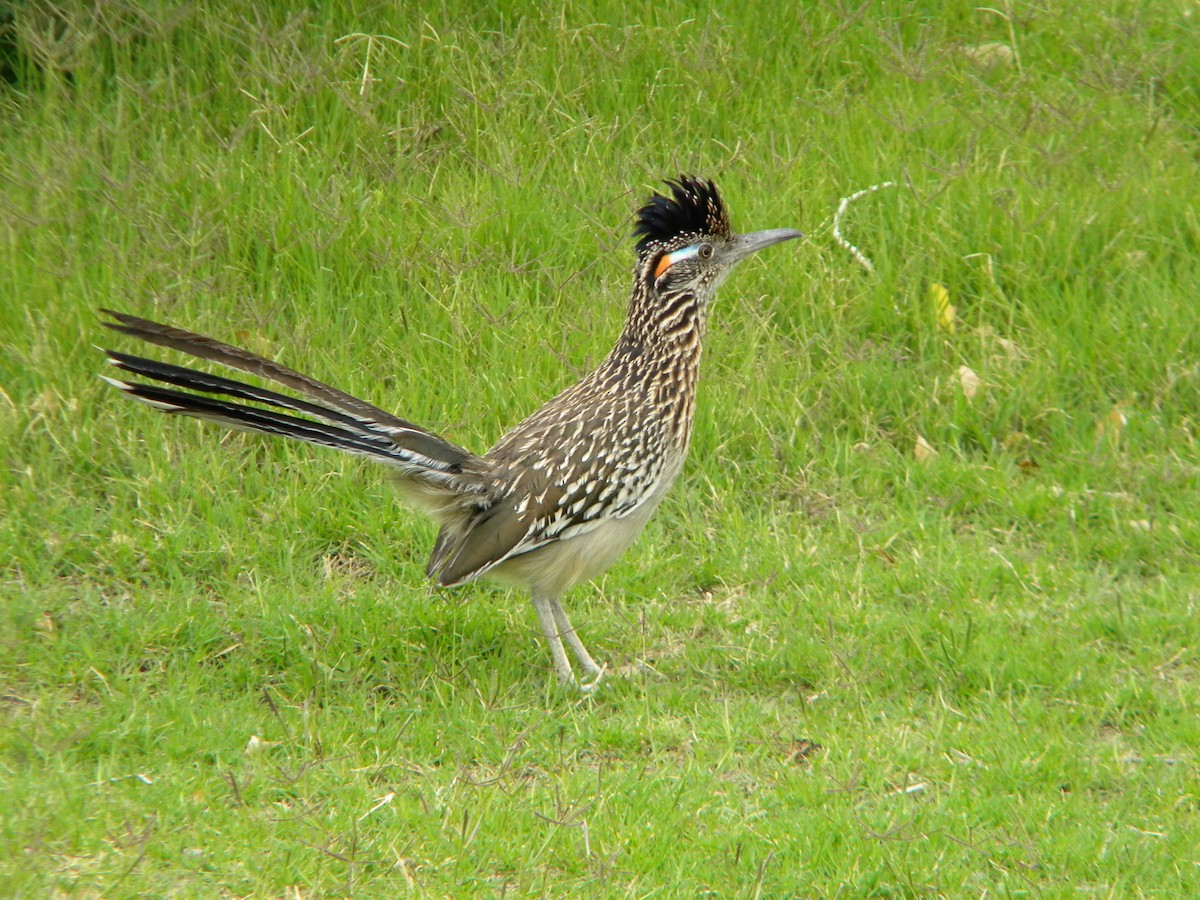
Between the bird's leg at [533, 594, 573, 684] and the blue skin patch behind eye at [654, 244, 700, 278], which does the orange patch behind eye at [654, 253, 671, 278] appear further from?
the bird's leg at [533, 594, 573, 684]

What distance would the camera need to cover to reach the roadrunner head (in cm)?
669

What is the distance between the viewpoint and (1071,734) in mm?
5816

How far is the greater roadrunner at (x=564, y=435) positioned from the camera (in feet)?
18.2

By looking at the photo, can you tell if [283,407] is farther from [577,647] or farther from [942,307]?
[942,307]

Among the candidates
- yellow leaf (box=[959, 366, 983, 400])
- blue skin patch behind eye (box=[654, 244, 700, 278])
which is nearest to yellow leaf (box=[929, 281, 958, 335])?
yellow leaf (box=[959, 366, 983, 400])

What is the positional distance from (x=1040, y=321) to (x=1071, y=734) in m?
2.89

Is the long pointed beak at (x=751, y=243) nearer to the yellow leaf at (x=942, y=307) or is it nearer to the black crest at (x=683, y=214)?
the black crest at (x=683, y=214)

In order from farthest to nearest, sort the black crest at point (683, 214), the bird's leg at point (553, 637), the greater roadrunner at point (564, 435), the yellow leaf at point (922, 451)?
the yellow leaf at point (922, 451)
the black crest at point (683, 214)
the bird's leg at point (553, 637)
the greater roadrunner at point (564, 435)

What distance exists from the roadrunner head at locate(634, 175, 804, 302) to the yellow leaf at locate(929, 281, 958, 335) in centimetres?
177

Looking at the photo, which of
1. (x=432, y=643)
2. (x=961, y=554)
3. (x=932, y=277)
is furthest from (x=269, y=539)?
(x=932, y=277)

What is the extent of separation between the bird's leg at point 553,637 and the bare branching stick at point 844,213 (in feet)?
9.98

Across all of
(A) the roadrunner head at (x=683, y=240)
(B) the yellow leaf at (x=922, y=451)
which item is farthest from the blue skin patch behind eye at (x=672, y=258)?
(B) the yellow leaf at (x=922, y=451)

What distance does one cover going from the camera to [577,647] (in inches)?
251

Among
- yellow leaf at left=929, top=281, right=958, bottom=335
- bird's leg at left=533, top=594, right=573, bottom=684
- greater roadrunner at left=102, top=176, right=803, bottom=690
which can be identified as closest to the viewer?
greater roadrunner at left=102, top=176, right=803, bottom=690
